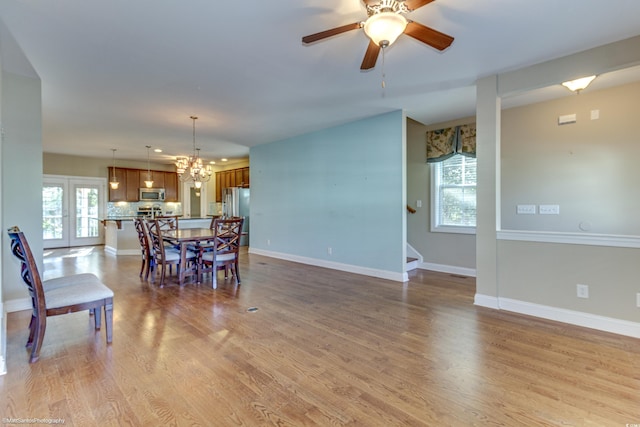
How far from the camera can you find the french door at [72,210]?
830 centimetres

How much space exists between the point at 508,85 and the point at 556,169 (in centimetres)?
169

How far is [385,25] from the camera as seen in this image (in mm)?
1787

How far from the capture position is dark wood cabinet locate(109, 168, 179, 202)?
30.5 feet

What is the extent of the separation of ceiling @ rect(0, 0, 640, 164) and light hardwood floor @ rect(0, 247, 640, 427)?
2.70 m

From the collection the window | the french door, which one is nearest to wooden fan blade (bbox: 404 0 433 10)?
the window

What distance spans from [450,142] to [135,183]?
9.32 metres

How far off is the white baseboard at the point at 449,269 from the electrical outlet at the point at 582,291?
2.03 m

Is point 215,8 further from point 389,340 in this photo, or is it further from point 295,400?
point 389,340

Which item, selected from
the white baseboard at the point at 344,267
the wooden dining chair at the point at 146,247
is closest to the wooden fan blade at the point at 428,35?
the white baseboard at the point at 344,267

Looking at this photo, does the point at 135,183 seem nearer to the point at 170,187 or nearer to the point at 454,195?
the point at 170,187

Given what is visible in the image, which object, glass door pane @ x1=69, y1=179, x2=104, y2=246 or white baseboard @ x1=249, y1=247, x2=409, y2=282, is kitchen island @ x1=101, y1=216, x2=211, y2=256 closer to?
white baseboard @ x1=249, y1=247, x2=409, y2=282

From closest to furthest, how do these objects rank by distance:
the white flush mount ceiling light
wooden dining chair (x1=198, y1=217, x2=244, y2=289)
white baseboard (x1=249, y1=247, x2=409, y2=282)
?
1. the white flush mount ceiling light
2. wooden dining chair (x1=198, y1=217, x2=244, y2=289)
3. white baseboard (x1=249, y1=247, x2=409, y2=282)

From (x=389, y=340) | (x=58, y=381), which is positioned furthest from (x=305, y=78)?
(x=58, y=381)

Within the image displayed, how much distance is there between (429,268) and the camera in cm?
564
